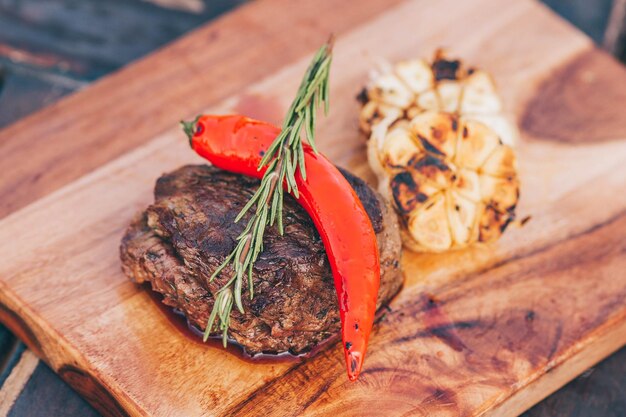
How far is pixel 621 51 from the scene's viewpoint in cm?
491

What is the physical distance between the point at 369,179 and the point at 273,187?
95 centimetres

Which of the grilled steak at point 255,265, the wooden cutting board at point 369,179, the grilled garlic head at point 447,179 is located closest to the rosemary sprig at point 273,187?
the grilled steak at point 255,265

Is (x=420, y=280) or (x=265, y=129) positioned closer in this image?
(x=265, y=129)

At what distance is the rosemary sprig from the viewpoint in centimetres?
254

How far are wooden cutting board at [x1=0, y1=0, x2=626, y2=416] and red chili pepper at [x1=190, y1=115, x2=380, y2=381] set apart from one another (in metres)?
0.42

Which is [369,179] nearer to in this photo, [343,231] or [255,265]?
[343,231]

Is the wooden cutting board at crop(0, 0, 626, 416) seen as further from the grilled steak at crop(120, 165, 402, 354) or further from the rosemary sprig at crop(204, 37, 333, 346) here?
the rosemary sprig at crop(204, 37, 333, 346)

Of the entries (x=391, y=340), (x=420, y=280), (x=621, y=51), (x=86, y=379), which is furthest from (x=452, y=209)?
(x=621, y=51)

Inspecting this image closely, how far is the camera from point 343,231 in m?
2.66

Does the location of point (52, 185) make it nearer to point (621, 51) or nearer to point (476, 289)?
point (476, 289)

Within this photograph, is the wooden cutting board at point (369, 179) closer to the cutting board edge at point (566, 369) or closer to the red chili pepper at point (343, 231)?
the cutting board edge at point (566, 369)

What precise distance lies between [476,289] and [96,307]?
64.9 inches

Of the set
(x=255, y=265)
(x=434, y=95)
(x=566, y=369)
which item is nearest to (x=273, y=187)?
(x=255, y=265)

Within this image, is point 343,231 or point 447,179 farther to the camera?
point 447,179
